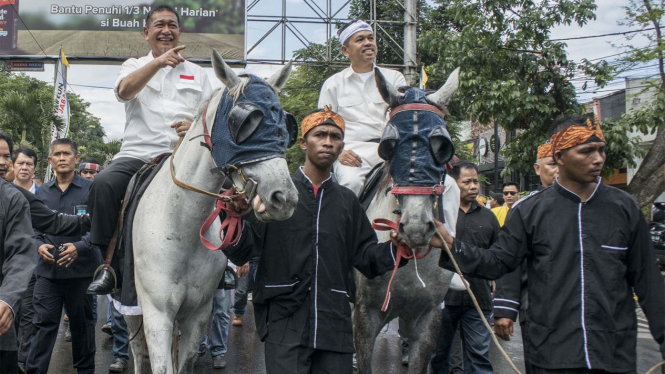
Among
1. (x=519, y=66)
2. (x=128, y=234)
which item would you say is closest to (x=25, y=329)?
(x=128, y=234)

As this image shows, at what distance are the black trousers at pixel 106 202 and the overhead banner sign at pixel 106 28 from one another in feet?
→ 48.6

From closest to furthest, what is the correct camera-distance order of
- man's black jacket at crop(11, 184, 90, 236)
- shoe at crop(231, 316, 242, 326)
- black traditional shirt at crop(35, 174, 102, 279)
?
man's black jacket at crop(11, 184, 90, 236)
black traditional shirt at crop(35, 174, 102, 279)
shoe at crop(231, 316, 242, 326)

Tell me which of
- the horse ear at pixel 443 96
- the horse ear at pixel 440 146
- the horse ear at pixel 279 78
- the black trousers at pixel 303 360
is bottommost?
the black trousers at pixel 303 360

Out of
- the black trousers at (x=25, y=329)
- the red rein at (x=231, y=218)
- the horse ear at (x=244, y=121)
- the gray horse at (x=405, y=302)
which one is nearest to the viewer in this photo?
the horse ear at (x=244, y=121)

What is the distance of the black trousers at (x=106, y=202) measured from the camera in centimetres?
448

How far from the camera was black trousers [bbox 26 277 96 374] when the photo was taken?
5.86m

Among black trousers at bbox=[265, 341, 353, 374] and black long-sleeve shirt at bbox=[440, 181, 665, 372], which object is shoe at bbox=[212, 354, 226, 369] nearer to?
black trousers at bbox=[265, 341, 353, 374]

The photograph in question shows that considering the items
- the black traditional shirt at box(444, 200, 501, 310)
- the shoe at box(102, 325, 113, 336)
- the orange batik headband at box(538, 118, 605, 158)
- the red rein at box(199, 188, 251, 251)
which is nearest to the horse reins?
the red rein at box(199, 188, 251, 251)

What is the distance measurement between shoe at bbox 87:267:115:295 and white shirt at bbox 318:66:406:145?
2111 millimetres

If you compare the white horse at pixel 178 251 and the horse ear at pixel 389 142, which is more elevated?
the horse ear at pixel 389 142

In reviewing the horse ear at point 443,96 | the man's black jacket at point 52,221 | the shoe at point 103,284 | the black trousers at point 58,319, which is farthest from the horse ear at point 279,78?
the black trousers at point 58,319

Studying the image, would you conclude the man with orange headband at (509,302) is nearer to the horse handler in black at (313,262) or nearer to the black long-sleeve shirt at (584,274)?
the black long-sleeve shirt at (584,274)

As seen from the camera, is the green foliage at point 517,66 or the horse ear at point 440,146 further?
the green foliage at point 517,66

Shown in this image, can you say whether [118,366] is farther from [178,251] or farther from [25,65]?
[25,65]
